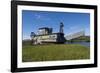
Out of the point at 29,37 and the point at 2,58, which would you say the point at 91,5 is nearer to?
the point at 29,37

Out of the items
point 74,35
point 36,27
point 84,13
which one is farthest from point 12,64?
point 84,13

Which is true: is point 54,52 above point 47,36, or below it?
below

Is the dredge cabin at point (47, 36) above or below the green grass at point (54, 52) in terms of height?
above

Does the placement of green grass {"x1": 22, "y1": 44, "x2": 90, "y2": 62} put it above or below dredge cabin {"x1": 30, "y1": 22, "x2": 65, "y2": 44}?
below

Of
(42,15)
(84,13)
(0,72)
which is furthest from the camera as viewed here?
(84,13)

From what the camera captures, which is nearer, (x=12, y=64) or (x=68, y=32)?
(x=12, y=64)
